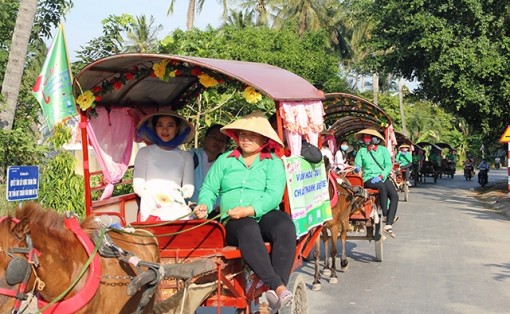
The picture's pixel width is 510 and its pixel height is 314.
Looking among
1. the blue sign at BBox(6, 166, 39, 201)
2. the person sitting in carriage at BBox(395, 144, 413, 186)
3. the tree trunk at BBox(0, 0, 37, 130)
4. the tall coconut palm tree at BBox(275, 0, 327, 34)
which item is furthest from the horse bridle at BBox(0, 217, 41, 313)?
the tall coconut palm tree at BBox(275, 0, 327, 34)

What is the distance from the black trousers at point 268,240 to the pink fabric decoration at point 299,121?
78 centimetres

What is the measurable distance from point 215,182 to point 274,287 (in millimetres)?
1020

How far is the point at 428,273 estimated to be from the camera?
34.0ft

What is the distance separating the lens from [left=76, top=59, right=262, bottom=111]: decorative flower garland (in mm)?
5980

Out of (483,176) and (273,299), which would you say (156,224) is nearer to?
(273,299)

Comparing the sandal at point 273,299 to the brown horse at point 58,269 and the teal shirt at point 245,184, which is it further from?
the brown horse at point 58,269

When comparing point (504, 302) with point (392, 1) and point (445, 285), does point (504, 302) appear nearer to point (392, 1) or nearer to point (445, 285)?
point (445, 285)

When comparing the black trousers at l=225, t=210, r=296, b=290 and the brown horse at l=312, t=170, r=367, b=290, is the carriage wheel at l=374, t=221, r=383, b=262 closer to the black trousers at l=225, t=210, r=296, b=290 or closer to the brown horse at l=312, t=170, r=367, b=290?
the brown horse at l=312, t=170, r=367, b=290

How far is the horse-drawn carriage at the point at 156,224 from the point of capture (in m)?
4.06

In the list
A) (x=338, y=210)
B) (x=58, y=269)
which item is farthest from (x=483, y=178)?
(x=58, y=269)

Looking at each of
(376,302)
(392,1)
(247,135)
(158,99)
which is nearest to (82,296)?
(247,135)

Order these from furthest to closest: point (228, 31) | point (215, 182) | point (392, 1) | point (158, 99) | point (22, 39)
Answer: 1. point (228, 31)
2. point (392, 1)
3. point (22, 39)
4. point (158, 99)
5. point (215, 182)

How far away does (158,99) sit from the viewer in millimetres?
7953

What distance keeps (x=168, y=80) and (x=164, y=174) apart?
1065 millimetres
